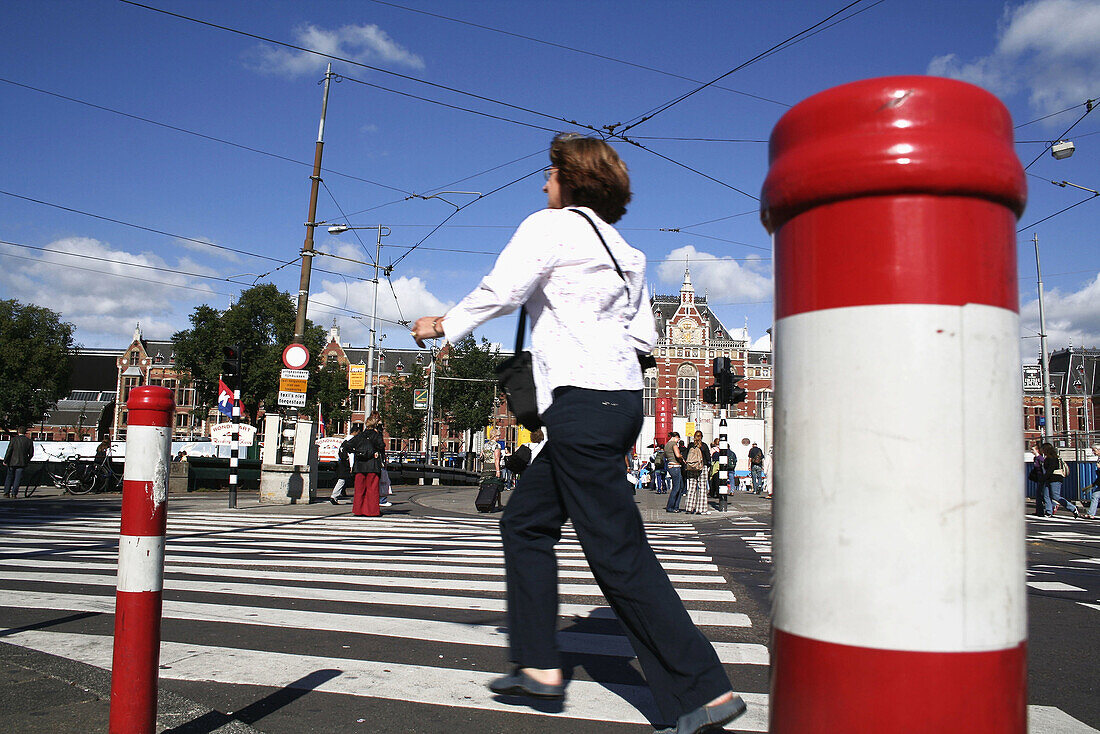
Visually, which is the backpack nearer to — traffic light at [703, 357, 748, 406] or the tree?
traffic light at [703, 357, 748, 406]

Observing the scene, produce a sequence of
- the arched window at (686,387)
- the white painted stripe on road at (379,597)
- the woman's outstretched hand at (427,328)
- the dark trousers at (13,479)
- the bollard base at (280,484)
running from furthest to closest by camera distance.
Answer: the arched window at (686,387)
the dark trousers at (13,479)
the bollard base at (280,484)
the white painted stripe on road at (379,597)
the woman's outstretched hand at (427,328)

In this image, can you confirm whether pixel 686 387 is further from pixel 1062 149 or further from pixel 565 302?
pixel 565 302

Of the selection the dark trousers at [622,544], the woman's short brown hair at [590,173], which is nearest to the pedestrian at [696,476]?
the woman's short brown hair at [590,173]

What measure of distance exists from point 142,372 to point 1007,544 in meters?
112

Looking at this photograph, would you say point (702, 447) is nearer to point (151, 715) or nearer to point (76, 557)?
point (76, 557)

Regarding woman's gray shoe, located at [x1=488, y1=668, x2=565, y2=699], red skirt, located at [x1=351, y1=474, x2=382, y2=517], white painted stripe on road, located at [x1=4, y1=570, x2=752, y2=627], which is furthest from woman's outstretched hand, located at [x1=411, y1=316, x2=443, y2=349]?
red skirt, located at [x1=351, y1=474, x2=382, y2=517]

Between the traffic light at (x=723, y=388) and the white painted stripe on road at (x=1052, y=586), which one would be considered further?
the traffic light at (x=723, y=388)

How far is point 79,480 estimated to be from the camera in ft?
73.7

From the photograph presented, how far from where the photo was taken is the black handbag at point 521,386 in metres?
2.68

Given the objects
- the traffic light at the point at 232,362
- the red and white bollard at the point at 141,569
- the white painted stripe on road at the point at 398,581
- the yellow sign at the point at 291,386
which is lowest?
the white painted stripe on road at the point at 398,581

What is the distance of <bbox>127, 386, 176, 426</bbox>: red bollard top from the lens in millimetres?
2355

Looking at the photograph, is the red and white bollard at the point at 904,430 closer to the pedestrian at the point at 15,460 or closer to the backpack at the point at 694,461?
the backpack at the point at 694,461

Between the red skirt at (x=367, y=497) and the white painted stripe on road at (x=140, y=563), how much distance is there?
12.1m

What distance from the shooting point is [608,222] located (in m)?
3.04
